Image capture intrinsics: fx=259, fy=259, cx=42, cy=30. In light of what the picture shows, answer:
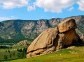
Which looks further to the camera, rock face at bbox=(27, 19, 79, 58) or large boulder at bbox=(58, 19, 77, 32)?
large boulder at bbox=(58, 19, 77, 32)

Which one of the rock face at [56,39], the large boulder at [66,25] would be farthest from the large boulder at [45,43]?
the large boulder at [66,25]

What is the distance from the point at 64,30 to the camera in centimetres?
9688

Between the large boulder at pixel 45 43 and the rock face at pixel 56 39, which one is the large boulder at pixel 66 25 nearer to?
the rock face at pixel 56 39

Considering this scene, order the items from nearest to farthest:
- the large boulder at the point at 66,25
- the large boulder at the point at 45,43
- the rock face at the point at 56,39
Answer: the large boulder at the point at 45,43, the rock face at the point at 56,39, the large boulder at the point at 66,25

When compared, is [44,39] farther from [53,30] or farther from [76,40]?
[76,40]

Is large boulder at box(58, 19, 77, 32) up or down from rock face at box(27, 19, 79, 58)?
up

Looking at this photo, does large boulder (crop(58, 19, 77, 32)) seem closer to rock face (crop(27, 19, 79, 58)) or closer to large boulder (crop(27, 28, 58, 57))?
rock face (crop(27, 19, 79, 58))

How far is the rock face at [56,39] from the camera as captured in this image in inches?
3775

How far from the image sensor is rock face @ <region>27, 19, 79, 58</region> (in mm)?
95875

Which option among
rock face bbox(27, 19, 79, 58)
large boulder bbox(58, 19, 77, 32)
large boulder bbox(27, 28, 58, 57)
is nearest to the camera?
large boulder bbox(27, 28, 58, 57)

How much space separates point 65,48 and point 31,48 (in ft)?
44.7

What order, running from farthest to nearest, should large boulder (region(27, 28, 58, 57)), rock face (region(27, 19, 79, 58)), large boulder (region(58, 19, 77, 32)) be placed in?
large boulder (region(58, 19, 77, 32))
rock face (region(27, 19, 79, 58))
large boulder (region(27, 28, 58, 57))

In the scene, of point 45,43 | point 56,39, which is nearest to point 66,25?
point 56,39

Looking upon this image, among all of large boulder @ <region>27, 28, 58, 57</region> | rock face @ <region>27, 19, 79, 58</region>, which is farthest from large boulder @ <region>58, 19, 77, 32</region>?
large boulder @ <region>27, 28, 58, 57</region>
